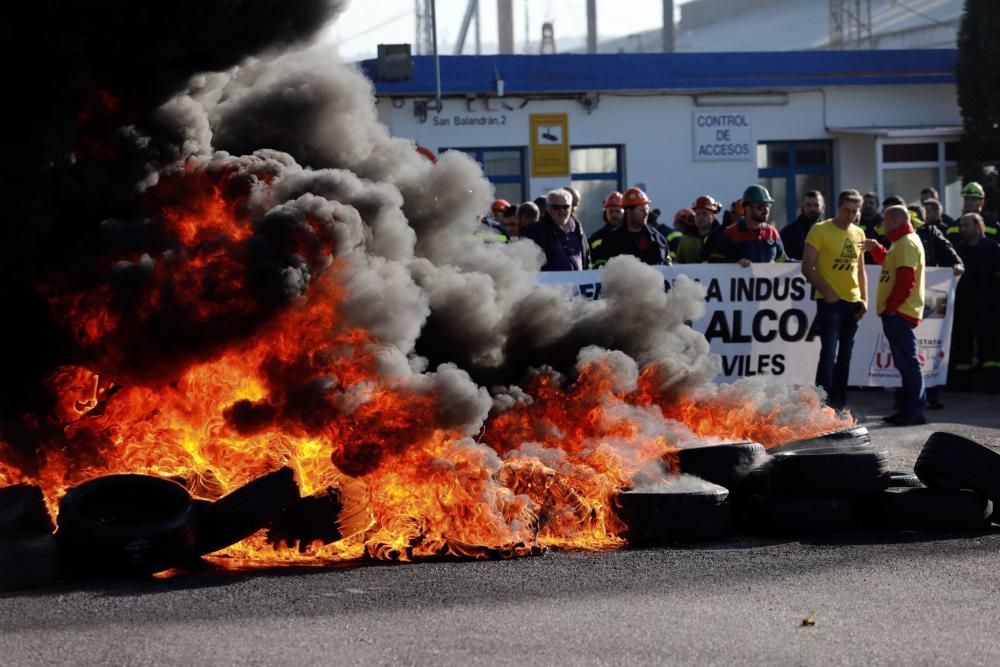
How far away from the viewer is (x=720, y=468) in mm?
9438

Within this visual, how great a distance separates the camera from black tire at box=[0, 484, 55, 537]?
26.3ft

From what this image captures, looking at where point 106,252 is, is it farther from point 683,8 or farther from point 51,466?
point 683,8

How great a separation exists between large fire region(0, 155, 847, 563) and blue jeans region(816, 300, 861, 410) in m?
5.35

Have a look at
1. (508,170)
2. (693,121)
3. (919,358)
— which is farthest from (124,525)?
(693,121)

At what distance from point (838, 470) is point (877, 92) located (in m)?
22.6

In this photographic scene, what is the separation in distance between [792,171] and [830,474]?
21.6 metres

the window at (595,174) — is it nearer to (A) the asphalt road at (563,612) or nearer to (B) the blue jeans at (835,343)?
(B) the blue jeans at (835,343)

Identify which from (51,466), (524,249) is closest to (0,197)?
(51,466)

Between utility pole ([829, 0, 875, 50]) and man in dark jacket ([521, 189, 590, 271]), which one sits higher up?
utility pole ([829, 0, 875, 50])

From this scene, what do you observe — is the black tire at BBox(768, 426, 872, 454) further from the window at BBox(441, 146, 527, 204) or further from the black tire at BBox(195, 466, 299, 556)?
the window at BBox(441, 146, 527, 204)

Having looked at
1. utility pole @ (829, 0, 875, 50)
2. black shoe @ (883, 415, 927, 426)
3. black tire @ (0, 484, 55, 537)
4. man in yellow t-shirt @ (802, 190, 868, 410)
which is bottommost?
black shoe @ (883, 415, 927, 426)

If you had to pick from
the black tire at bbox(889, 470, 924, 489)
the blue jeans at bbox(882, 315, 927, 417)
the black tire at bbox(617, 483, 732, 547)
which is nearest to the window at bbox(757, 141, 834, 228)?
the blue jeans at bbox(882, 315, 927, 417)

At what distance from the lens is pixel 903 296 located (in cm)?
1421

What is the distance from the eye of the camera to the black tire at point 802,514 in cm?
911
